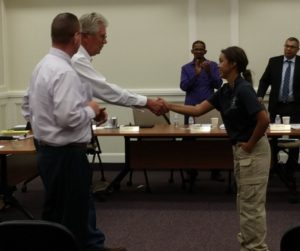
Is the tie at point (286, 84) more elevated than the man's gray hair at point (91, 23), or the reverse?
the man's gray hair at point (91, 23)

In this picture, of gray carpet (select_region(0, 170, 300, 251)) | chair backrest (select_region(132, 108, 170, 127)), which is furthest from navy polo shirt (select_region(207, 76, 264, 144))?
chair backrest (select_region(132, 108, 170, 127))

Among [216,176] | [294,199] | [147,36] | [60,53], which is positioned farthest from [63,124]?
[147,36]

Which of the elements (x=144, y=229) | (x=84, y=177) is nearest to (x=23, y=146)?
(x=144, y=229)

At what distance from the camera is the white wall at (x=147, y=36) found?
688cm

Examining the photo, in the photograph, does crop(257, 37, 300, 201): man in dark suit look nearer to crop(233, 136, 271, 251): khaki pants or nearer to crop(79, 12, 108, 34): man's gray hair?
crop(233, 136, 271, 251): khaki pants

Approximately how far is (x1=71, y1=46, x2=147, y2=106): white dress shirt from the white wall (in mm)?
3617

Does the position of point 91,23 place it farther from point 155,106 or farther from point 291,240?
point 291,240

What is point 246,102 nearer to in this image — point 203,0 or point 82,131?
point 82,131

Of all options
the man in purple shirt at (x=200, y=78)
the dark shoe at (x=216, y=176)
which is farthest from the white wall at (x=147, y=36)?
the dark shoe at (x=216, y=176)

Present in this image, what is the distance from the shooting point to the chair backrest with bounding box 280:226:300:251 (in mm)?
1576

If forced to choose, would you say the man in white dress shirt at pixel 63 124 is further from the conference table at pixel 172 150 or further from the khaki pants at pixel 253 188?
the conference table at pixel 172 150

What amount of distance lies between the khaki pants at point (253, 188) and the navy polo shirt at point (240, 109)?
95 mm

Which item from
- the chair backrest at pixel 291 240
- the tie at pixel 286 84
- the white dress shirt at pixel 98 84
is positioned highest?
the white dress shirt at pixel 98 84

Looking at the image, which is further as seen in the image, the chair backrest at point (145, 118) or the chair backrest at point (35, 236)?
the chair backrest at point (145, 118)
